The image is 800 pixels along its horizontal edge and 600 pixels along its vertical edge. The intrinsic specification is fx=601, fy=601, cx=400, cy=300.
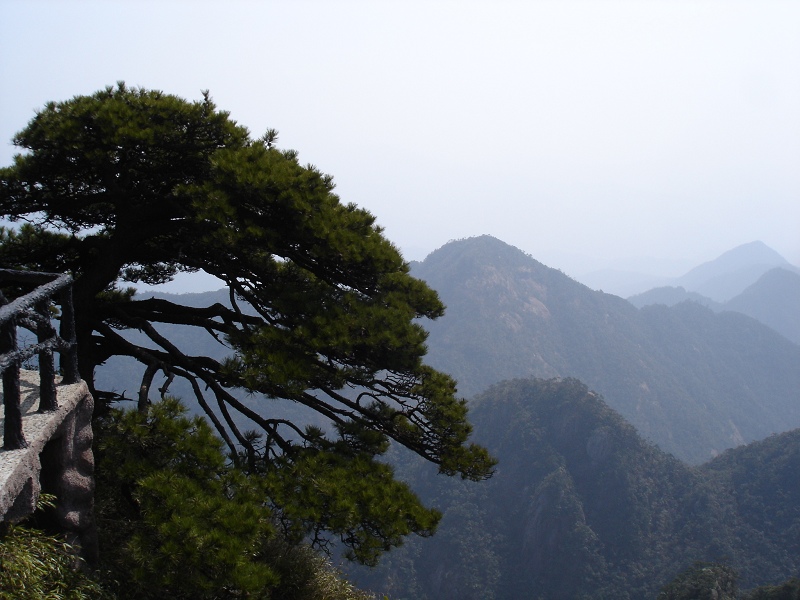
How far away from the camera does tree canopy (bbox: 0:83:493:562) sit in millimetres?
5023

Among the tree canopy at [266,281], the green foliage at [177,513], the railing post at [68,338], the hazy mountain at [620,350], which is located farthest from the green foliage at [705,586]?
the hazy mountain at [620,350]

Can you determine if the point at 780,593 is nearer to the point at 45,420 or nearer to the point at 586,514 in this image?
the point at 586,514

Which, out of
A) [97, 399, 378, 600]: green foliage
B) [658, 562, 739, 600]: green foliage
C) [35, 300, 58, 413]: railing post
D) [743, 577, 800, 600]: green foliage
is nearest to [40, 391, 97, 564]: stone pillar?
[97, 399, 378, 600]: green foliage

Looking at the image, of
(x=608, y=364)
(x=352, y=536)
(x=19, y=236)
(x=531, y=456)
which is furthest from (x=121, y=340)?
(x=608, y=364)

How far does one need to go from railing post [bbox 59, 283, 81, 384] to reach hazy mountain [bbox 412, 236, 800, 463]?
118 meters

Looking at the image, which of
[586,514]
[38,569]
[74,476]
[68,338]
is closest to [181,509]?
[38,569]

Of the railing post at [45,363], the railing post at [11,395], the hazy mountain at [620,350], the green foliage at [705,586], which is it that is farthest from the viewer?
the hazy mountain at [620,350]

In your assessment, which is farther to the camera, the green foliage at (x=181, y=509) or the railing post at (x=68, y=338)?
the railing post at (x=68, y=338)

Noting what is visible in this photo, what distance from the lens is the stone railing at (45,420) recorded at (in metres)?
3.32

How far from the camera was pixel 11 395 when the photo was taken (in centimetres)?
338

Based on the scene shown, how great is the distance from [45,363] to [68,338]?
0.69 m

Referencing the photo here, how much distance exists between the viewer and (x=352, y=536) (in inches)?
187

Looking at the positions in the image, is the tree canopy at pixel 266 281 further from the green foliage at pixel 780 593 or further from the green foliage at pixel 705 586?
the green foliage at pixel 780 593

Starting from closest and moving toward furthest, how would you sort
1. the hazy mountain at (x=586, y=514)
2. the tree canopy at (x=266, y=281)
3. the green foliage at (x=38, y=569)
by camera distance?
1. the green foliage at (x=38, y=569)
2. the tree canopy at (x=266, y=281)
3. the hazy mountain at (x=586, y=514)
